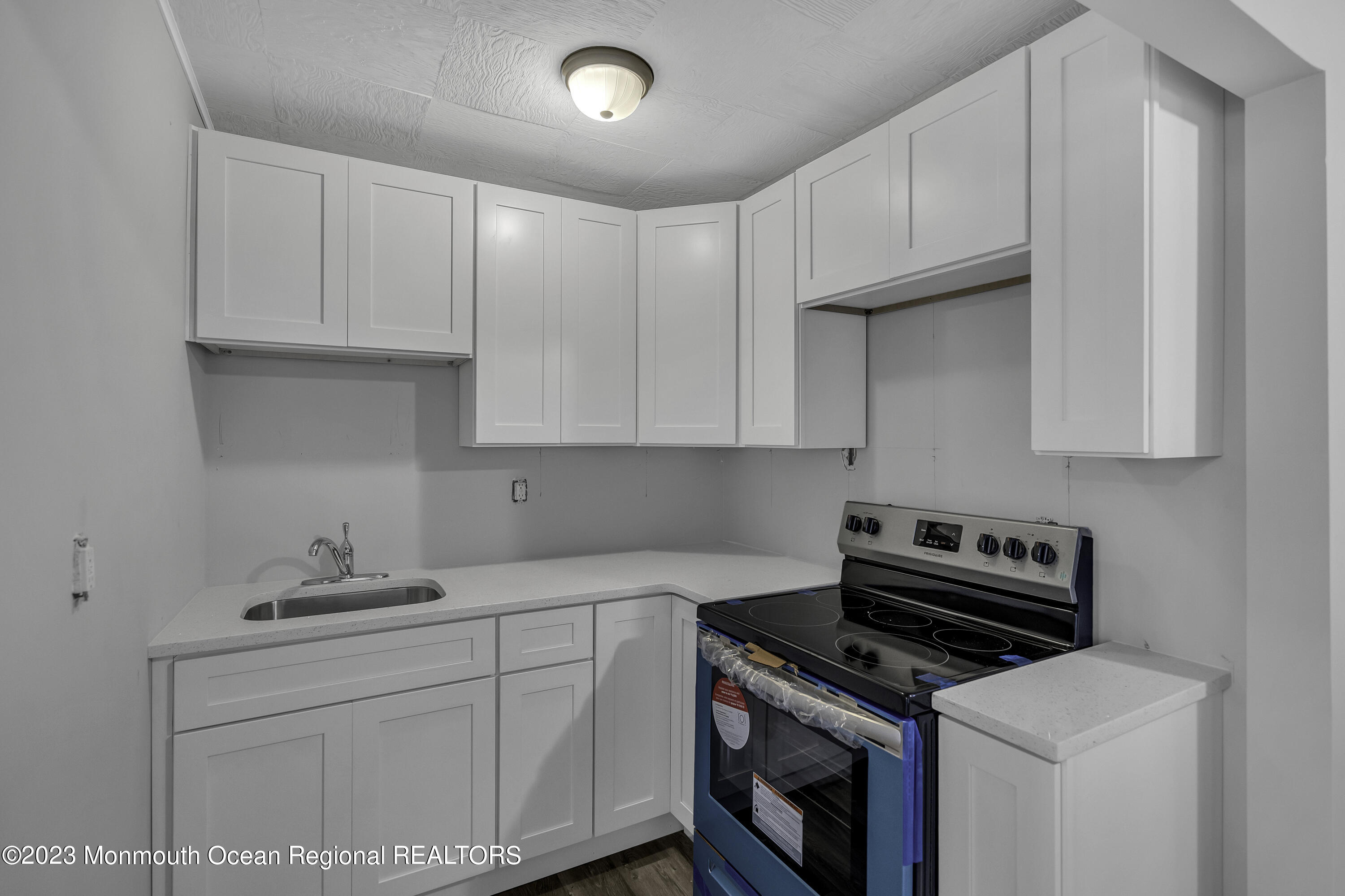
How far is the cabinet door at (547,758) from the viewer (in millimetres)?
2035

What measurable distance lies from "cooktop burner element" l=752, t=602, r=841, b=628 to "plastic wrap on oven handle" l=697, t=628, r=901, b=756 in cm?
13

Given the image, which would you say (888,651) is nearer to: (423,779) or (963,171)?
(963,171)

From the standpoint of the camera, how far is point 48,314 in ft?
3.43

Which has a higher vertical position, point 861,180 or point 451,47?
point 451,47

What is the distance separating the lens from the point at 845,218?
77.7 inches

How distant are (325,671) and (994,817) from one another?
170 centimetres

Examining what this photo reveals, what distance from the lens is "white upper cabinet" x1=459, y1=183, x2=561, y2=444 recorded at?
2.30 m

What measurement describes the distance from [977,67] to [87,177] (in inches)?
84.6

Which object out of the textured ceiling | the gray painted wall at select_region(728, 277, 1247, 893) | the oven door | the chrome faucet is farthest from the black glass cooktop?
the textured ceiling

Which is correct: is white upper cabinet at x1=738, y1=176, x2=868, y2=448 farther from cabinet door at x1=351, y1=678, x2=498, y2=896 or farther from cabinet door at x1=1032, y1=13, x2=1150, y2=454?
cabinet door at x1=351, y1=678, x2=498, y2=896

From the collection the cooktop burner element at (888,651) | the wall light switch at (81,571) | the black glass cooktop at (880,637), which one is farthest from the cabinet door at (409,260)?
the cooktop burner element at (888,651)

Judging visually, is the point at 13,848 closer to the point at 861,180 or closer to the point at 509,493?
the point at 509,493

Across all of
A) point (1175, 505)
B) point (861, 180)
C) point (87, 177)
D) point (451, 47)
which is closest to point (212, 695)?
point (87, 177)

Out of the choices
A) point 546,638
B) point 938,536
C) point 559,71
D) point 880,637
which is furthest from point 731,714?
point 559,71
